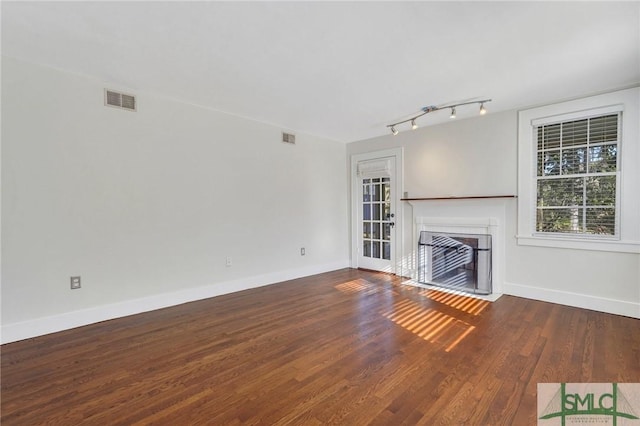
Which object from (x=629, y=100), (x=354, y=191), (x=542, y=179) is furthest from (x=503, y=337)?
(x=354, y=191)

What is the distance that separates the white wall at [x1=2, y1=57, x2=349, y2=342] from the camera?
2.61 meters

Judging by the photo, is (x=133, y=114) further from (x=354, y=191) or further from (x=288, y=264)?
(x=354, y=191)

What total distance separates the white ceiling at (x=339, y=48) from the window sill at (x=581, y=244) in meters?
1.63

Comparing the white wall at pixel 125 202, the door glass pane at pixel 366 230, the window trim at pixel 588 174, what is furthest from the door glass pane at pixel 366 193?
the window trim at pixel 588 174

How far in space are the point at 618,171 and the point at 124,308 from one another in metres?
5.40

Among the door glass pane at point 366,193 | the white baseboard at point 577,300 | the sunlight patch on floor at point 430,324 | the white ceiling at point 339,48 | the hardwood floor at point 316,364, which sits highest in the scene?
the white ceiling at point 339,48

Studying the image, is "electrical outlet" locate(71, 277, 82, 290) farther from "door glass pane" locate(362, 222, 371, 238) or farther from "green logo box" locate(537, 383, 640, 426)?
"door glass pane" locate(362, 222, 371, 238)

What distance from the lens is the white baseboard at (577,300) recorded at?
10.0 ft

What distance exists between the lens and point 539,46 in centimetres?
234

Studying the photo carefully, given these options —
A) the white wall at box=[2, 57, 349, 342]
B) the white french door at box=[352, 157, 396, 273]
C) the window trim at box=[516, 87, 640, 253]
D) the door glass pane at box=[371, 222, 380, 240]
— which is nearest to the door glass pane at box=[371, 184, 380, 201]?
the white french door at box=[352, 157, 396, 273]

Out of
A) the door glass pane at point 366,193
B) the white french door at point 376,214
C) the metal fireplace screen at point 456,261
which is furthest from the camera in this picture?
the door glass pane at point 366,193

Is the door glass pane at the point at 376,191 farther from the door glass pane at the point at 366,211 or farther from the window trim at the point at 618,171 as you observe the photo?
the window trim at the point at 618,171

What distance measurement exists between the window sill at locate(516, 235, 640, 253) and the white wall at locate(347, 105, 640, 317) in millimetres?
57

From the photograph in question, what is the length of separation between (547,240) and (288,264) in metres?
3.47
